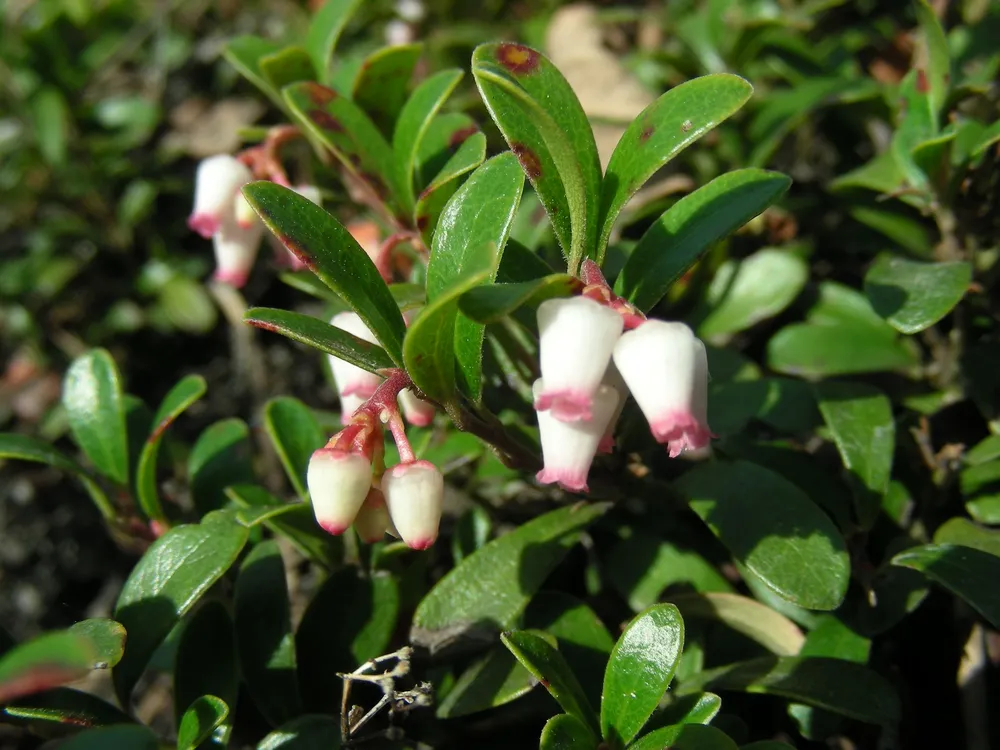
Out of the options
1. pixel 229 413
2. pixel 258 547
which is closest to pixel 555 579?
pixel 258 547

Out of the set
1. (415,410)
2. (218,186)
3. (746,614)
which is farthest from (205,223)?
(746,614)

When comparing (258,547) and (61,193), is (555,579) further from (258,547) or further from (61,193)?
(61,193)

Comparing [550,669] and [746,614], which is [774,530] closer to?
[746,614]

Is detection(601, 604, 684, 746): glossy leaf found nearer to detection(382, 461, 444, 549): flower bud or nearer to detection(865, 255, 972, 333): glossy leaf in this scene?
detection(382, 461, 444, 549): flower bud

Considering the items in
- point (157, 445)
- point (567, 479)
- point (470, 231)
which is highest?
point (470, 231)

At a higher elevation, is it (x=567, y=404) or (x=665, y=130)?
(x=665, y=130)

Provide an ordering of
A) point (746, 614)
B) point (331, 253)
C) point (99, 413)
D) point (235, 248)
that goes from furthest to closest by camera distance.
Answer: point (235, 248) < point (99, 413) < point (746, 614) < point (331, 253)

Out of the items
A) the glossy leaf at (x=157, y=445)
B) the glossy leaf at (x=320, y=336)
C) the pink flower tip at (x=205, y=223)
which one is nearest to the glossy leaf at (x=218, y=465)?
the glossy leaf at (x=157, y=445)

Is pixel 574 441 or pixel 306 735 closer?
pixel 574 441
